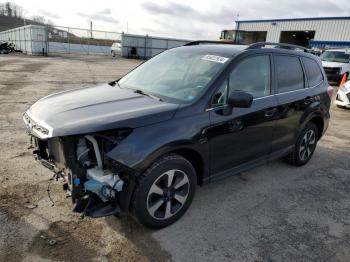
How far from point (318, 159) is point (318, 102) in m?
1.18

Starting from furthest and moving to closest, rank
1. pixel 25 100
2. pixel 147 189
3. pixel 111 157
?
pixel 25 100
pixel 147 189
pixel 111 157

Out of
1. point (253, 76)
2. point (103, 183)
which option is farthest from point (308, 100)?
point (103, 183)

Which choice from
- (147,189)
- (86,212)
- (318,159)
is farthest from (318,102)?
(86,212)

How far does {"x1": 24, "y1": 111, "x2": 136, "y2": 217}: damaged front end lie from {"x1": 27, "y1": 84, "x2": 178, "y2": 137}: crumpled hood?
87 mm

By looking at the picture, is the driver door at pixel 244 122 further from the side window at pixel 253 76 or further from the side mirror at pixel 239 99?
the side mirror at pixel 239 99

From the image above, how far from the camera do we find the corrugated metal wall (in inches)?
1328

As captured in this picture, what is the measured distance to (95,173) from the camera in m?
2.82

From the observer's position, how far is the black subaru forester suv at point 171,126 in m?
2.80

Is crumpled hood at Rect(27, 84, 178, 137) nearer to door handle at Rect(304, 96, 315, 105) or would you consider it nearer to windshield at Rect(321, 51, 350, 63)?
door handle at Rect(304, 96, 315, 105)

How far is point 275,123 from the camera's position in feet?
13.7

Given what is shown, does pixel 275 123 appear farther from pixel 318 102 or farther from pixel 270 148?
pixel 318 102

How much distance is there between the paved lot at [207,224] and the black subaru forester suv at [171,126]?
1.08 ft

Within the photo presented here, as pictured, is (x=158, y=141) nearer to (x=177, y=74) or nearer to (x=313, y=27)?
(x=177, y=74)

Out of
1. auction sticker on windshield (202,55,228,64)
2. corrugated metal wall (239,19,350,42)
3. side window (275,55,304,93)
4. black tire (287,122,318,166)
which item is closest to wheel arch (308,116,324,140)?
black tire (287,122,318,166)
